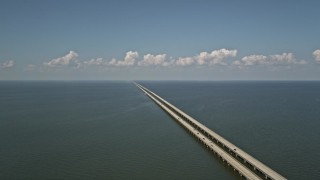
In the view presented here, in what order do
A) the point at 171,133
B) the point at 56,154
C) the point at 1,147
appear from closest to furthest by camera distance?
1. the point at 56,154
2. the point at 1,147
3. the point at 171,133

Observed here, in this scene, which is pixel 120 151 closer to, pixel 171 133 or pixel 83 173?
pixel 83 173

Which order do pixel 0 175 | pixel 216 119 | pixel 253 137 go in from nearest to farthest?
pixel 0 175 < pixel 253 137 < pixel 216 119

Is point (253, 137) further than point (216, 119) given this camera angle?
No

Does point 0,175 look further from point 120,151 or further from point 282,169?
point 282,169

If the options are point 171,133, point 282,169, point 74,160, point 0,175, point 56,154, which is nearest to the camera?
point 0,175

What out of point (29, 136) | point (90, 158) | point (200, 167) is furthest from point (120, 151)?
point (29, 136)

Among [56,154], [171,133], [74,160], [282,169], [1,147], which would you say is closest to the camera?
[282,169]

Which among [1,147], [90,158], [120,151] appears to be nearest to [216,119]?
[120,151]

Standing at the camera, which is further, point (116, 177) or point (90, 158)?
point (90, 158)

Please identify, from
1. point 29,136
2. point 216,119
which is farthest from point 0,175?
point 216,119
